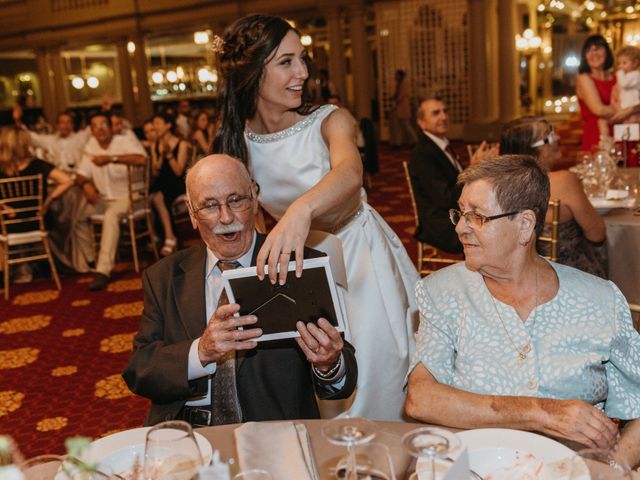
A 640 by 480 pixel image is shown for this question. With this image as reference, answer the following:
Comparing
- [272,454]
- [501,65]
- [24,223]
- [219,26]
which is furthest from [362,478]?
[219,26]

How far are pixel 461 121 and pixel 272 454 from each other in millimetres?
15147

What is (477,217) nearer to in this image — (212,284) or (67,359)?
(212,284)

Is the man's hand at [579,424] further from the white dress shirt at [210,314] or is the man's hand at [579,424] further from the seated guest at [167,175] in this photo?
the seated guest at [167,175]

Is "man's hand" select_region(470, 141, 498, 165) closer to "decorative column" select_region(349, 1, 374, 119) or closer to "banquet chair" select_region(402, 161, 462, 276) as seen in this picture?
"banquet chair" select_region(402, 161, 462, 276)

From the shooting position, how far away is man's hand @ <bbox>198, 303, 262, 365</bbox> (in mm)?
1631

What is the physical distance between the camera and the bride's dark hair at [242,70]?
2141mm

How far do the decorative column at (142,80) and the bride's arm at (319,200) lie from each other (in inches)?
669

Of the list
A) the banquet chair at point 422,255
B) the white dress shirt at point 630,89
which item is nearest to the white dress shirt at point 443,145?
the banquet chair at point 422,255

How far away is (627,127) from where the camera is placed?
15.8ft

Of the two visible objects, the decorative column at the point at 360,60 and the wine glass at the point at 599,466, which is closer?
the wine glass at the point at 599,466

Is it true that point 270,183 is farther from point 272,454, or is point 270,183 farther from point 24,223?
point 24,223

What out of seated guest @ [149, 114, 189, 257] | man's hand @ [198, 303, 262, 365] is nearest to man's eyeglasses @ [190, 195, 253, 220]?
man's hand @ [198, 303, 262, 365]

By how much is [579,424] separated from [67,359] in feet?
13.1

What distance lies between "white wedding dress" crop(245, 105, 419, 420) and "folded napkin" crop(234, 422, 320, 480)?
3.33 feet
